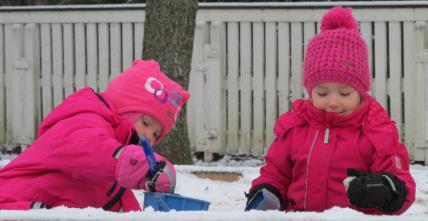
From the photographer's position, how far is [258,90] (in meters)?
8.12

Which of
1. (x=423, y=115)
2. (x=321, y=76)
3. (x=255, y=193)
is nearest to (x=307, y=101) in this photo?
(x=321, y=76)

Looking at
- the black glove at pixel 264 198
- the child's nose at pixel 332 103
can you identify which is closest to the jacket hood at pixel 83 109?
the black glove at pixel 264 198

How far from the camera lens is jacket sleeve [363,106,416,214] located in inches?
113

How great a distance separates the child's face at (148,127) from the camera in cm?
323

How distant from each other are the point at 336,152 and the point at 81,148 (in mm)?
948

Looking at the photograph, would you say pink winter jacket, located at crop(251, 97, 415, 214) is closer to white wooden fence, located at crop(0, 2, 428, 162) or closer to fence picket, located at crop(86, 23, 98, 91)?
white wooden fence, located at crop(0, 2, 428, 162)

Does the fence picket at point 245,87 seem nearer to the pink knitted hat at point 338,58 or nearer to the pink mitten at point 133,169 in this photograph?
the pink knitted hat at point 338,58

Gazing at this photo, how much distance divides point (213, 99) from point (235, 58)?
0.48 m

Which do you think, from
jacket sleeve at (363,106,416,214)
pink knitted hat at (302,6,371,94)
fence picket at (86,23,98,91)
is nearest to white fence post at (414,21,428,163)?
fence picket at (86,23,98,91)

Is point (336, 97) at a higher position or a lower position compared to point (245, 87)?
higher

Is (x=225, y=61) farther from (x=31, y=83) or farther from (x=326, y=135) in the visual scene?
(x=326, y=135)

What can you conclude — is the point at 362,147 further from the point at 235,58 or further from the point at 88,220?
the point at 235,58

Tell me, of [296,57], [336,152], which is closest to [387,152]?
[336,152]

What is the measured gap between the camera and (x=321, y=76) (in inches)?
116
